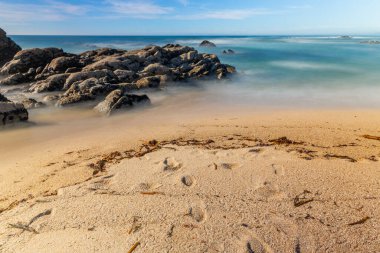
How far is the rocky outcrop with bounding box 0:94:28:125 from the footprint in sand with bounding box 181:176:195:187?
6.40 m

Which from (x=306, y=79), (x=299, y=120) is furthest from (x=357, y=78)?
(x=299, y=120)

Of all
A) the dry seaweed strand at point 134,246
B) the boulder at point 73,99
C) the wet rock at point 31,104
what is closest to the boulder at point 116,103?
the boulder at point 73,99

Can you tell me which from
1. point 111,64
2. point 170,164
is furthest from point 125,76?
point 170,164

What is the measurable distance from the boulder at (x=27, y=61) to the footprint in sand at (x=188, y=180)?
18383 mm

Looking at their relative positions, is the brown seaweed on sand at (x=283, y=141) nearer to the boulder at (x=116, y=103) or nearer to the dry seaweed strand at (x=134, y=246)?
the dry seaweed strand at (x=134, y=246)

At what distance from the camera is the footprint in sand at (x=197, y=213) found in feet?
12.3

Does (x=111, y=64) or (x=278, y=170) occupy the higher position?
(x=111, y=64)

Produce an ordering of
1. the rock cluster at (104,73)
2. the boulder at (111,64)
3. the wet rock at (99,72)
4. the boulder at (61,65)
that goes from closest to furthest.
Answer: the rock cluster at (104,73) → the wet rock at (99,72) → the boulder at (111,64) → the boulder at (61,65)

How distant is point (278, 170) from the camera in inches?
193

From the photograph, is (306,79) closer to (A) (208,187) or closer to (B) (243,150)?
(B) (243,150)

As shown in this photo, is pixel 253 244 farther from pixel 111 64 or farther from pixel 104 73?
pixel 111 64

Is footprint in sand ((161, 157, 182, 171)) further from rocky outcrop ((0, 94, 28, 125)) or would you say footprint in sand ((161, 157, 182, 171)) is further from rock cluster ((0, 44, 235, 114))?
rocky outcrop ((0, 94, 28, 125))

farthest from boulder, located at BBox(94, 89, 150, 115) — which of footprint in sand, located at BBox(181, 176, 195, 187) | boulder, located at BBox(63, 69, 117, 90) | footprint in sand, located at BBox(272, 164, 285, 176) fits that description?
Result: footprint in sand, located at BBox(272, 164, 285, 176)

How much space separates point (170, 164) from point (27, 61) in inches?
717
